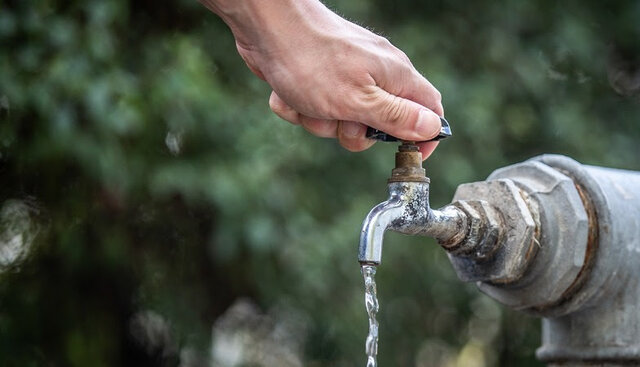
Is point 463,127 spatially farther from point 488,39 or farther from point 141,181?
point 141,181

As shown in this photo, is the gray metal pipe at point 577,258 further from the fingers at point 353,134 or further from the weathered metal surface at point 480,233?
the fingers at point 353,134

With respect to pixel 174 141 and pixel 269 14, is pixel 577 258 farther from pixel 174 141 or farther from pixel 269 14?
pixel 174 141

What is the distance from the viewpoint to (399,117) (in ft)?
2.59

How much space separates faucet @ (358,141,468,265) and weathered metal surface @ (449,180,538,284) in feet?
0.12

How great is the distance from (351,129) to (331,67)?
11 centimetres

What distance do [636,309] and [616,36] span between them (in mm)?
1299

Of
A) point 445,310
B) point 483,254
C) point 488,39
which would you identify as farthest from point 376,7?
point 483,254

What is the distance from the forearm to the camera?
78 centimetres

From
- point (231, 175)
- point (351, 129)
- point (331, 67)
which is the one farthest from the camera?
point (231, 175)

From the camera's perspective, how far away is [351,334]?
5.63ft

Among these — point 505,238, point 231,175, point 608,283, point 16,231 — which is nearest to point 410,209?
point 505,238

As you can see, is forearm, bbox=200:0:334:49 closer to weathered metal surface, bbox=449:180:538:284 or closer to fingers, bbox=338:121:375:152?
fingers, bbox=338:121:375:152

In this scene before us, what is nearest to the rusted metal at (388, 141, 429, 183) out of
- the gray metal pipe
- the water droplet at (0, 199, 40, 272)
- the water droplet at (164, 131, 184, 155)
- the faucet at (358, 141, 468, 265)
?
the faucet at (358, 141, 468, 265)

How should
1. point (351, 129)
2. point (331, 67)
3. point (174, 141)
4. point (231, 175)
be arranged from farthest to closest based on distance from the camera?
point (174, 141) → point (231, 175) → point (351, 129) → point (331, 67)
